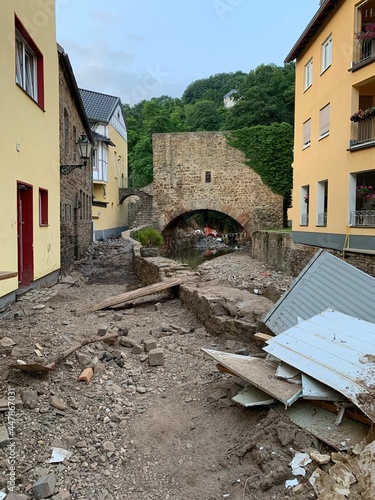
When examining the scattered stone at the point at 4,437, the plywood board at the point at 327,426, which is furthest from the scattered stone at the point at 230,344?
the scattered stone at the point at 4,437

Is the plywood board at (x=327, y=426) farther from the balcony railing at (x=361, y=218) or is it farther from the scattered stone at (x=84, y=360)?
the balcony railing at (x=361, y=218)

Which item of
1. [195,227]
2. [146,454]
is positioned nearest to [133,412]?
[146,454]

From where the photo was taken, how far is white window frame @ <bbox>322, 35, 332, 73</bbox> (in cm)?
1331

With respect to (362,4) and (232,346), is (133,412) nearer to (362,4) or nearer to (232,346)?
(232,346)

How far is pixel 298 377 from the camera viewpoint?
302cm

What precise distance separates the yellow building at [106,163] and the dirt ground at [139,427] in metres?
19.0

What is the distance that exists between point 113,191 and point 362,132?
2043 centimetres

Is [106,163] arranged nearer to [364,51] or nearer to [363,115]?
[364,51]

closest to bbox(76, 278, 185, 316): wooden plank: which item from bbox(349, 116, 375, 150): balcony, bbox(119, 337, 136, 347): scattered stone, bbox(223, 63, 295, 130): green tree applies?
bbox(119, 337, 136, 347): scattered stone

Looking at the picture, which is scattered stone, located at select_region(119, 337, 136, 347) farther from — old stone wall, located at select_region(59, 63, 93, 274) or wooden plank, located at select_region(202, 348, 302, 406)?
old stone wall, located at select_region(59, 63, 93, 274)

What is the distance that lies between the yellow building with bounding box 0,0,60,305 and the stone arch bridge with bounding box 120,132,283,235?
1542cm

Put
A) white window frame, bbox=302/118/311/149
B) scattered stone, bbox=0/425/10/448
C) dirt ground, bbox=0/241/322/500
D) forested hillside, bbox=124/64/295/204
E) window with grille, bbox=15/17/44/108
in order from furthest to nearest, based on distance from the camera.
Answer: forested hillside, bbox=124/64/295/204, white window frame, bbox=302/118/311/149, window with grille, bbox=15/17/44/108, scattered stone, bbox=0/425/10/448, dirt ground, bbox=0/241/322/500

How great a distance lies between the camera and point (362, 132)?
11766 mm

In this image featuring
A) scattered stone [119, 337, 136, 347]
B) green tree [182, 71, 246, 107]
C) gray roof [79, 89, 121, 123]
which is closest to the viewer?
scattered stone [119, 337, 136, 347]
